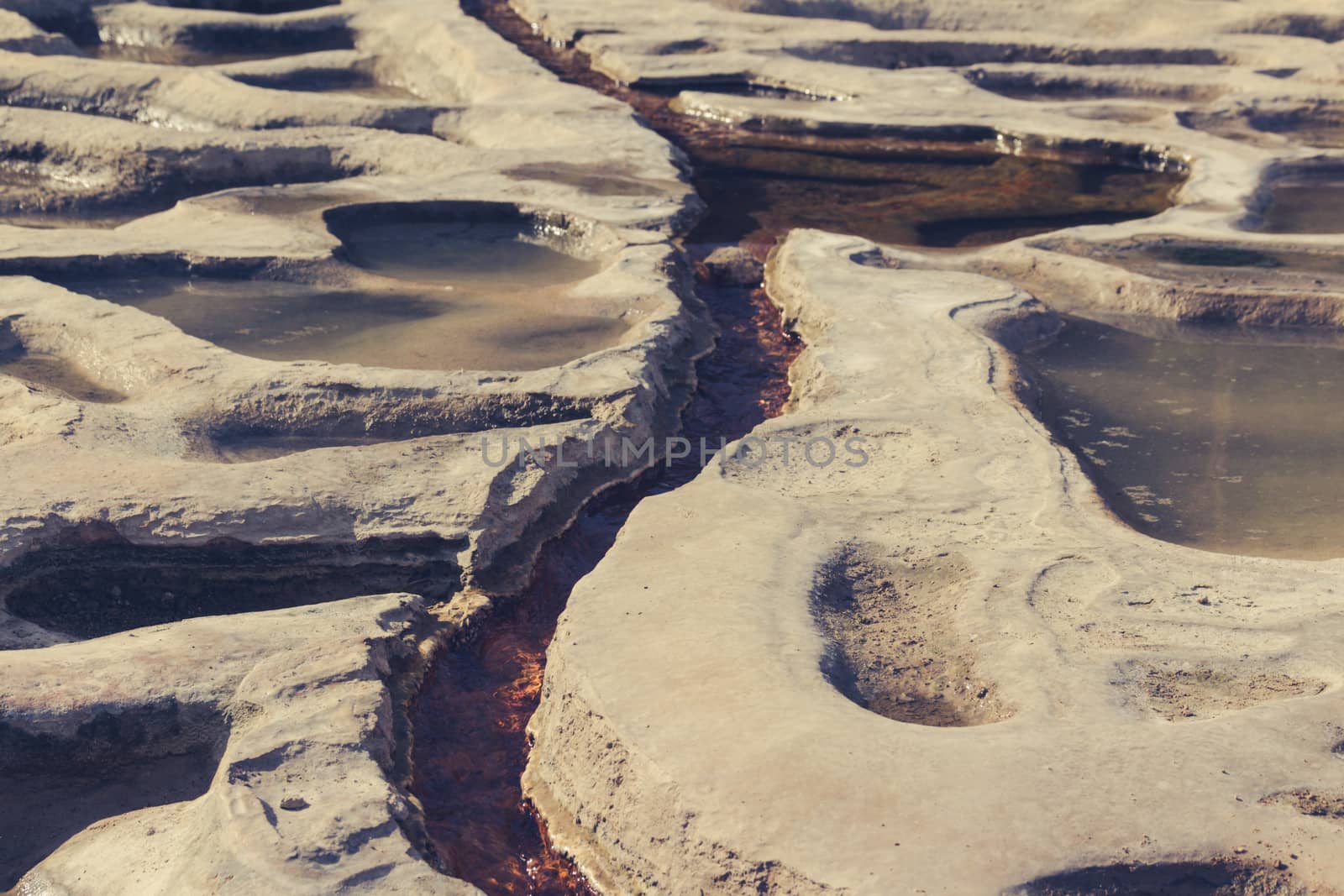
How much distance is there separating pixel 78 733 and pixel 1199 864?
267 centimetres

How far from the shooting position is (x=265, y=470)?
181 inches

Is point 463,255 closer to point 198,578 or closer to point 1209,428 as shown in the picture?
point 198,578

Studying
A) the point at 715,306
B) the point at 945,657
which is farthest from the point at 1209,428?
the point at 715,306

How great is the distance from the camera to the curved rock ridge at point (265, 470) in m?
3.42

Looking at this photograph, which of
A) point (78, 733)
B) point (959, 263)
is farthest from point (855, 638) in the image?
point (959, 263)

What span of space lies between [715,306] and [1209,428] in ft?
8.64

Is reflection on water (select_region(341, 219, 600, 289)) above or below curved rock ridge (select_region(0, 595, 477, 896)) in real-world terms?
above

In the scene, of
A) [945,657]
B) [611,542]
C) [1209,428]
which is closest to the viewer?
[945,657]

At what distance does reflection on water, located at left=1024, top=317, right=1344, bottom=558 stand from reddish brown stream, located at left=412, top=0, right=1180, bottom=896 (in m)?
1.32

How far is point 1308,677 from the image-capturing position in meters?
3.64

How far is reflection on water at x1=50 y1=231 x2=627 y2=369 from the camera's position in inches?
231

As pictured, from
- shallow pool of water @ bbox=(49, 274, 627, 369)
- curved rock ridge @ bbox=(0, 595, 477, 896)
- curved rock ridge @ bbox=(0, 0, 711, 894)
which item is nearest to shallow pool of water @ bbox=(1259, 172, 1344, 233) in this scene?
curved rock ridge @ bbox=(0, 0, 711, 894)

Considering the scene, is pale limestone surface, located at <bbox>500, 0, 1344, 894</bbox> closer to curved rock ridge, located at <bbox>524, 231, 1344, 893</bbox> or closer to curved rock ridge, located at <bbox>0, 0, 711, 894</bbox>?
curved rock ridge, located at <bbox>524, 231, 1344, 893</bbox>

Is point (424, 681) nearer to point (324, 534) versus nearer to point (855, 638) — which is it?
point (324, 534)
